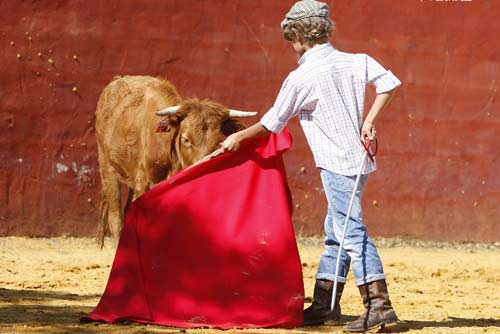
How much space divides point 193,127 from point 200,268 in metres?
2.39

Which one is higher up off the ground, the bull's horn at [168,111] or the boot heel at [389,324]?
the bull's horn at [168,111]

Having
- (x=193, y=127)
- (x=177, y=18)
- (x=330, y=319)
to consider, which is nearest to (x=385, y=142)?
(x=177, y=18)

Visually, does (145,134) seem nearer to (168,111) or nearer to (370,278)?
(168,111)

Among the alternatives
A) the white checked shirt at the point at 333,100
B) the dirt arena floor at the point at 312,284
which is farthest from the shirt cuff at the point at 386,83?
the dirt arena floor at the point at 312,284

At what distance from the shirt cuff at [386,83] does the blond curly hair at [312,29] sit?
351mm

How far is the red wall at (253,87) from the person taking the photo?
1018 centimetres

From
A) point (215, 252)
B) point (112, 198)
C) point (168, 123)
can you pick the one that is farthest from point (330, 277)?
point (112, 198)

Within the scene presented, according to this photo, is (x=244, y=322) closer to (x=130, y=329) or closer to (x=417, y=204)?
(x=130, y=329)

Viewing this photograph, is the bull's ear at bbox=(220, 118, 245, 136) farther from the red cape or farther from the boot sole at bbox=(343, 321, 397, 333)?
the boot sole at bbox=(343, 321, 397, 333)

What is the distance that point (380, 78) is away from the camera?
5.34m

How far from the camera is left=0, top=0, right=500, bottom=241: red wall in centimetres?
1018

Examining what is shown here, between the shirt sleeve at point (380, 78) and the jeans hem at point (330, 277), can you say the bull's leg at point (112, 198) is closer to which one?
the jeans hem at point (330, 277)

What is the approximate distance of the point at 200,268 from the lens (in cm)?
559

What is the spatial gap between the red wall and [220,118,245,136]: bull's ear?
8.16 feet
